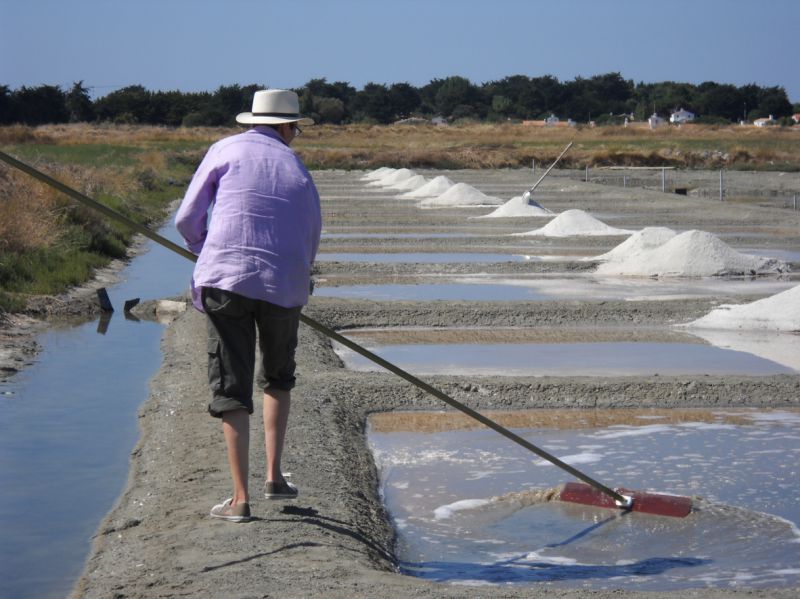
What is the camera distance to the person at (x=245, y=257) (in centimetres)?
434

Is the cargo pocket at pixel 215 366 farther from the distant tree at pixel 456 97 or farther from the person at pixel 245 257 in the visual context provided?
the distant tree at pixel 456 97

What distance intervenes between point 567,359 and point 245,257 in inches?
215

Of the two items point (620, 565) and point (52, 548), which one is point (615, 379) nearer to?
point (620, 565)

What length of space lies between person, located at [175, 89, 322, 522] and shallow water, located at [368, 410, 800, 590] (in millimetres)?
966

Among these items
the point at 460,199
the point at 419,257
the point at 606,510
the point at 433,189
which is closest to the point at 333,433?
the point at 606,510

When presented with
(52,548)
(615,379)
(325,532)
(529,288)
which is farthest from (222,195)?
(529,288)

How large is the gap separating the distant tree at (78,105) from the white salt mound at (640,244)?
79.8 meters

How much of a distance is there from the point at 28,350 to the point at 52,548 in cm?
517

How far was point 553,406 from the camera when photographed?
25.2 ft

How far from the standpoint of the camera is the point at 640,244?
52.3 feet

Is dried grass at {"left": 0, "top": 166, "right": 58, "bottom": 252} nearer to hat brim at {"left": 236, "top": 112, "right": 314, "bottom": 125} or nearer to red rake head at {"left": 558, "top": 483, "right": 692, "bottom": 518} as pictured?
red rake head at {"left": 558, "top": 483, "right": 692, "bottom": 518}

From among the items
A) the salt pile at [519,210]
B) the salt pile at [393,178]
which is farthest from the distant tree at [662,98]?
the salt pile at [519,210]

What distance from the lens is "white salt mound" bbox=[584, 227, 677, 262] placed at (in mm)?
15844

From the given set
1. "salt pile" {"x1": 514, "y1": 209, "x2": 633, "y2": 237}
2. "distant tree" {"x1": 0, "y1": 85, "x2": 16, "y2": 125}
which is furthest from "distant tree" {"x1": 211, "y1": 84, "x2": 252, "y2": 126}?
"salt pile" {"x1": 514, "y1": 209, "x2": 633, "y2": 237}
